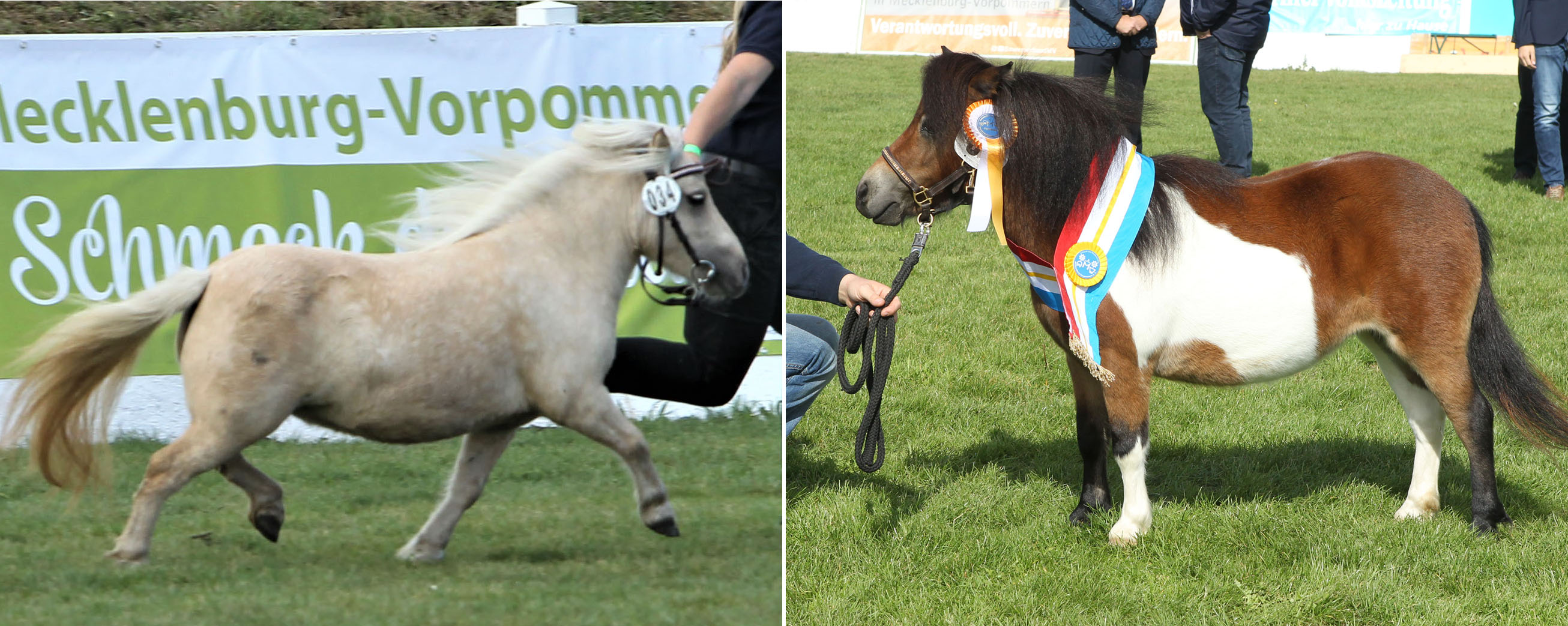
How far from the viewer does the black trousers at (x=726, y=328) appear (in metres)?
2.10

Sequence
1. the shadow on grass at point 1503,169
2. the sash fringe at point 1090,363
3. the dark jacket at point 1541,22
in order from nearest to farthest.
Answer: the sash fringe at point 1090,363, the dark jacket at point 1541,22, the shadow on grass at point 1503,169

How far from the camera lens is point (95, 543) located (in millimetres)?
1891

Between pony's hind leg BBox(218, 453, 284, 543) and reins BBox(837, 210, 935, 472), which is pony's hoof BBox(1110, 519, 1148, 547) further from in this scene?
pony's hind leg BBox(218, 453, 284, 543)

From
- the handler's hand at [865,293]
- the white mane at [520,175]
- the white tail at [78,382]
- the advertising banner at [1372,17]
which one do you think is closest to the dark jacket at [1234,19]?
the handler's hand at [865,293]

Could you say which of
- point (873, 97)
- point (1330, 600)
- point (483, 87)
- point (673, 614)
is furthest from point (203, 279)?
point (873, 97)

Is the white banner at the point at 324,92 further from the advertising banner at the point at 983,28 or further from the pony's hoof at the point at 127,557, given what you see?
the advertising banner at the point at 983,28

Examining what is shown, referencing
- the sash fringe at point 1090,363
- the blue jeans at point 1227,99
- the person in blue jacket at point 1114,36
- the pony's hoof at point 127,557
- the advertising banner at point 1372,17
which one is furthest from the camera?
the advertising banner at point 1372,17

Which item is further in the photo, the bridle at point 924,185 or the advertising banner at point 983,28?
the advertising banner at point 983,28

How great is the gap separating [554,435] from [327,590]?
43 centimetres

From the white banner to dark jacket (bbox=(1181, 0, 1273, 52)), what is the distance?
546cm

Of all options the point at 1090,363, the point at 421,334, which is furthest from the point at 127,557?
the point at 1090,363

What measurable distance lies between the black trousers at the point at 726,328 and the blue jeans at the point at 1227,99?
205 inches

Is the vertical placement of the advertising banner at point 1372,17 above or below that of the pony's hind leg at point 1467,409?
below

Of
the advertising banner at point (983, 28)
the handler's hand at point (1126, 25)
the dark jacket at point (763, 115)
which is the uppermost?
the dark jacket at point (763, 115)
